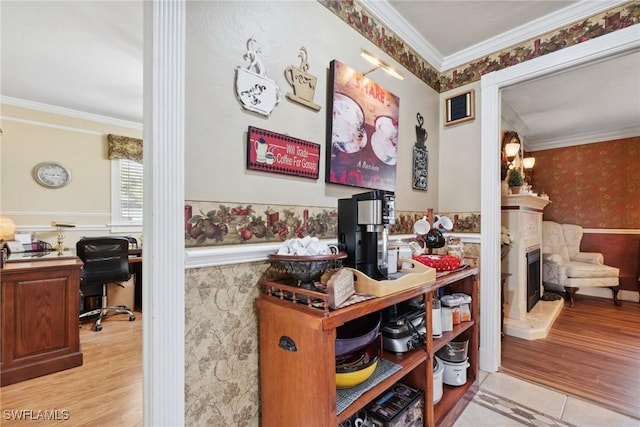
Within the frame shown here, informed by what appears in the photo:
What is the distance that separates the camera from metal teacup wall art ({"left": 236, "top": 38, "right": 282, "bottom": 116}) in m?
1.21

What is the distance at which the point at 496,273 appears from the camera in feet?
7.41

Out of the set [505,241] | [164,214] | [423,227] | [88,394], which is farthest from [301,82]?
[505,241]

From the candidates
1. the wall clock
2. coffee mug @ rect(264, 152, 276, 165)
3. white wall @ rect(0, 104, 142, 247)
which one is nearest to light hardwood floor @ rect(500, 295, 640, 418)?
coffee mug @ rect(264, 152, 276, 165)

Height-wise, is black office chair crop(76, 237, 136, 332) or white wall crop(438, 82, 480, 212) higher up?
white wall crop(438, 82, 480, 212)

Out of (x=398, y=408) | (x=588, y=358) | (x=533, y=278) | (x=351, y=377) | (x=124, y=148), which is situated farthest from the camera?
(x=124, y=148)

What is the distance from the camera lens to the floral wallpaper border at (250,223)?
110 cm

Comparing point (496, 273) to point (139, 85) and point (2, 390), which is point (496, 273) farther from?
point (139, 85)

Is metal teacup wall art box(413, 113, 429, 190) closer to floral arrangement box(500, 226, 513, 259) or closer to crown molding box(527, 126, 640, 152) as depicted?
floral arrangement box(500, 226, 513, 259)

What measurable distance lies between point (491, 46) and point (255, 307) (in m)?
2.59

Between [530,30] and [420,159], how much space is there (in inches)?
46.2

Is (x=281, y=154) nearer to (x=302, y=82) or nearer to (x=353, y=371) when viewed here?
(x=302, y=82)

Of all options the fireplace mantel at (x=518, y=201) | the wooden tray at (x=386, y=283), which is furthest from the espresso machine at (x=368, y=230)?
the fireplace mantel at (x=518, y=201)

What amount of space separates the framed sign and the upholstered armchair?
438cm

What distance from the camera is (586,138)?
4.61 metres
